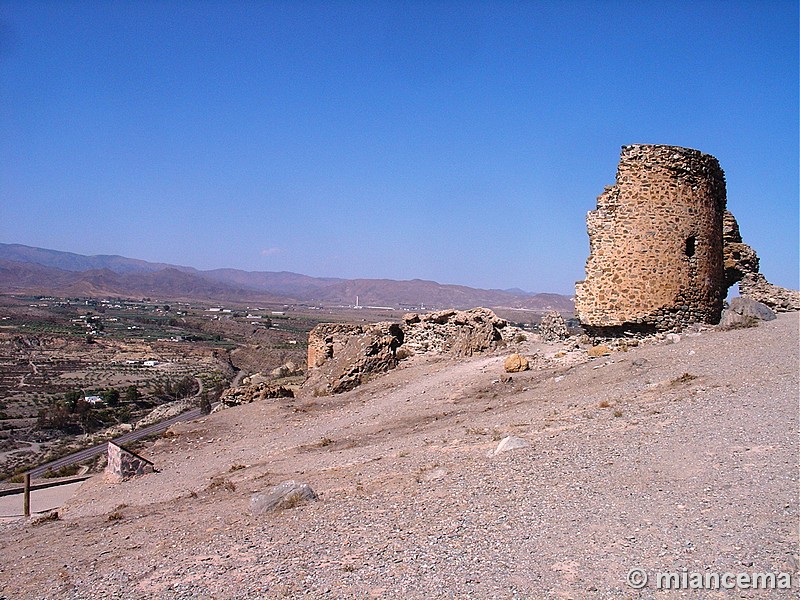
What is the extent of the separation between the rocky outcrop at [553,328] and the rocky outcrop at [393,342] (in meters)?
1.46

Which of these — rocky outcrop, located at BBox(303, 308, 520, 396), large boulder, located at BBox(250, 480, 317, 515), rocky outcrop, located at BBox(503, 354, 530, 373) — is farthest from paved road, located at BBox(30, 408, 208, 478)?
large boulder, located at BBox(250, 480, 317, 515)

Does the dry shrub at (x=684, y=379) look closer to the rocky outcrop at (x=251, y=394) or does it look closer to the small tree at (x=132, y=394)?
the rocky outcrop at (x=251, y=394)

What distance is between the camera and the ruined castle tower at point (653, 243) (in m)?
14.2

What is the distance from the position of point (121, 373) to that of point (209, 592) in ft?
215

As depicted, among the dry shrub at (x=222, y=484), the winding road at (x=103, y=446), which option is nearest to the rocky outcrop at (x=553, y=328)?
the dry shrub at (x=222, y=484)

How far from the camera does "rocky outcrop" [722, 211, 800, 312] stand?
54.0 feet

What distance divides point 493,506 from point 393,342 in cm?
1212

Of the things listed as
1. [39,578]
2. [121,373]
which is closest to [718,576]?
[39,578]

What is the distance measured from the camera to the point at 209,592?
509cm

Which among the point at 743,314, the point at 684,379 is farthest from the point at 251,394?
the point at 743,314

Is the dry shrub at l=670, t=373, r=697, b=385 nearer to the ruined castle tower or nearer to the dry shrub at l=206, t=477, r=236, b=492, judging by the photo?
the ruined castle tower

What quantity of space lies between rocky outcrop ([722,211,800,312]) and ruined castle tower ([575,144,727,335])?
2061 mm

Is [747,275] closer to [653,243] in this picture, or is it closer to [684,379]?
[653,243]

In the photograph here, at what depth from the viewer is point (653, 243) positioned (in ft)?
46.5
